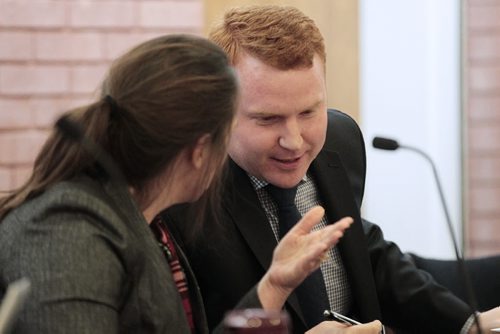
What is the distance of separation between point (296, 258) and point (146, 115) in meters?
0.33

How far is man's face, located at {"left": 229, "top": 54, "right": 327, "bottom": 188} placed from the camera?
209 cm

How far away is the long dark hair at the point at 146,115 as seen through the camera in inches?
68.2

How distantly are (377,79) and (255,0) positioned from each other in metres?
0.49

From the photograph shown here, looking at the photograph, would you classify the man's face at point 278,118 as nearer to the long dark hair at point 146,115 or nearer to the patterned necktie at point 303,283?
the patterned necktie at point 303,283

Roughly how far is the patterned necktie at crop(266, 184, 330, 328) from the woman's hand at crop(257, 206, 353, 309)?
395mm

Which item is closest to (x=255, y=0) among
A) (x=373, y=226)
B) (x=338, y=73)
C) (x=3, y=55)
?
(x=338, y=73)

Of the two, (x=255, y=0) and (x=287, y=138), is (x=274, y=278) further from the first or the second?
(x=255, y=0)

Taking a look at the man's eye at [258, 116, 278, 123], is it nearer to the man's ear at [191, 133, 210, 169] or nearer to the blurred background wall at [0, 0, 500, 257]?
the man's ear at [191, 133, 210, 169]

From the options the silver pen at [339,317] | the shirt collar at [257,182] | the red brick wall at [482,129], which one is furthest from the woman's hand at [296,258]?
the red brick wall at [482,129]

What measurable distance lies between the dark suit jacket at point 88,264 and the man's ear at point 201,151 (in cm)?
13

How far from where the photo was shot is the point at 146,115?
1.73 meters

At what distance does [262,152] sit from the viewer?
212cm

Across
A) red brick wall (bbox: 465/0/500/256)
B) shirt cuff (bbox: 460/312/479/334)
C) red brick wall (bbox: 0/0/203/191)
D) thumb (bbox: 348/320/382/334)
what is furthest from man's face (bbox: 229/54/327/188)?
red brick wall (bbox: 465/0/500/256)

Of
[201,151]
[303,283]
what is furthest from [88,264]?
[303,283]
